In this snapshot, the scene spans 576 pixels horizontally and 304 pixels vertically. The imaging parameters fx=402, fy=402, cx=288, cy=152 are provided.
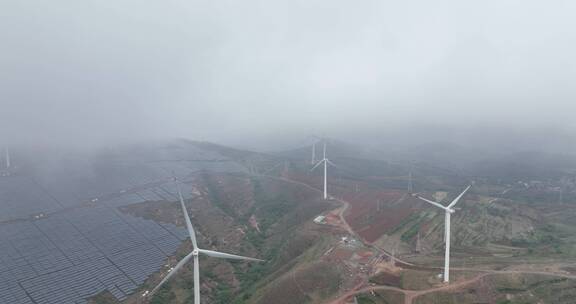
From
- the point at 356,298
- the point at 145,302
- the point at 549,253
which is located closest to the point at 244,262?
the point at 145,302

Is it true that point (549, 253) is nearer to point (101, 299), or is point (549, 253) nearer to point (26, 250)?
point (101, 299)

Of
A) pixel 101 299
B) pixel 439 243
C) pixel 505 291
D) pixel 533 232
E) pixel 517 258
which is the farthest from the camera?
pixel 533 232

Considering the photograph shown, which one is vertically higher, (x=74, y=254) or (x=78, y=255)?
(x=74, y=254)

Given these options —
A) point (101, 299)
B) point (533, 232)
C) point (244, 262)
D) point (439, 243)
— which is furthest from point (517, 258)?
point (101, 299)

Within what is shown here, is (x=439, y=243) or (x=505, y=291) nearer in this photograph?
(x=505, y=291)

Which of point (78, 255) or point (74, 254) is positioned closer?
point (78, 255)

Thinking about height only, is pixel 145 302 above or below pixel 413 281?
below

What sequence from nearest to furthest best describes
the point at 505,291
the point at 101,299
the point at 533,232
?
the point at 505,291
the point at 101,299
the point at 533,232

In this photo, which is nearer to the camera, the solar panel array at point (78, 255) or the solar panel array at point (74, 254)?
the solar panel array at point (78, 255)

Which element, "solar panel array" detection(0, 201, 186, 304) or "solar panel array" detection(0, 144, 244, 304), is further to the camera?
"solar panel array" detection(0, 144, 244, 304)
